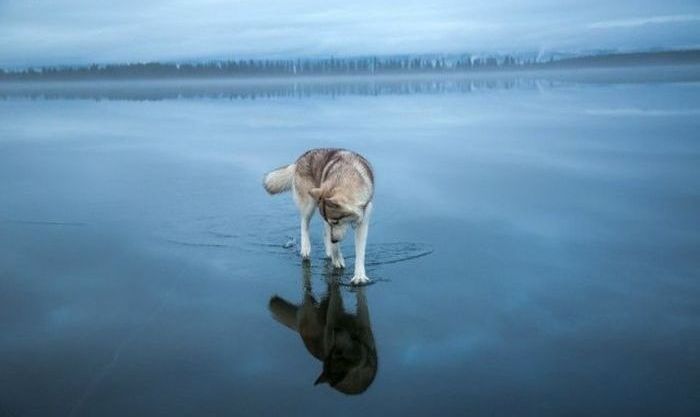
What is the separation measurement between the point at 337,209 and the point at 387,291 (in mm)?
1127

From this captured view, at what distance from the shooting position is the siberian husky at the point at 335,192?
7789 mm

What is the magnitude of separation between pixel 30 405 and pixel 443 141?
65.0ft

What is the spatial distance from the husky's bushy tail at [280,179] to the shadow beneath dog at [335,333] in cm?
201

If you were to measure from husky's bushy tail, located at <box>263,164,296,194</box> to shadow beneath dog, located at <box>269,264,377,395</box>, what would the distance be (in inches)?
79.1

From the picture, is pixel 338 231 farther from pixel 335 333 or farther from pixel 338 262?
pixel 335 333

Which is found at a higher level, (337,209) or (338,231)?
(337,209)

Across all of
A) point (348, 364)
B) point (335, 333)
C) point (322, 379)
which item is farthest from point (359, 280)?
point (322, 379)

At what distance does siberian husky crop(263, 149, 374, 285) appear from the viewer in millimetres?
7789

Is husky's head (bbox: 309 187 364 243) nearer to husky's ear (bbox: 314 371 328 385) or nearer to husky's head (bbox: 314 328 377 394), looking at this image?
husky's head (bbox: 314 328 377 394)

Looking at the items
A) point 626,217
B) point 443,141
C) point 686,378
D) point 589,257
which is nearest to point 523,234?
point 589,257

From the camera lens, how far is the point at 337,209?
7641 millimetres

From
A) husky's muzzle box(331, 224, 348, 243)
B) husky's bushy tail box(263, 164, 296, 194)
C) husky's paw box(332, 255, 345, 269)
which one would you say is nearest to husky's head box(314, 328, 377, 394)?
husky's muzzle box(331, 224, 348, 243)

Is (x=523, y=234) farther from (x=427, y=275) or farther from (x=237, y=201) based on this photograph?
(x=237, y=201)

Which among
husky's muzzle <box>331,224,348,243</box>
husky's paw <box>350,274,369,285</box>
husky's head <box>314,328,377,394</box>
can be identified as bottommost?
husky's head <box>314,328,377,394</box>
